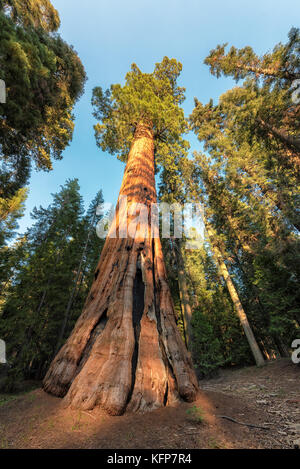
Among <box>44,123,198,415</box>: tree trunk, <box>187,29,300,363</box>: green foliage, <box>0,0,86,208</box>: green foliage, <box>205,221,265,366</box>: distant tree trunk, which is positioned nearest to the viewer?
<box>44,123,198,415</box>: tree trunk

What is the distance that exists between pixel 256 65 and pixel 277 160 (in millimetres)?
4377

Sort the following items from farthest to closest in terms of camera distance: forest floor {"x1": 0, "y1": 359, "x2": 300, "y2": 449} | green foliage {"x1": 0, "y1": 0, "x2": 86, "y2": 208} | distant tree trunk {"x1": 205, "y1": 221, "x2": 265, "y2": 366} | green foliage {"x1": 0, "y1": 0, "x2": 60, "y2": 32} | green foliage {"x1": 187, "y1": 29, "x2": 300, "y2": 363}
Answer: distant tree trunk {"x1": 205, "y1": 221, "x2": 265, "y2": 366}, green foliage {"x1": 187, "y1": 29, "x2": 300, "y2": 363}, green foliage {"x1": 0, "y1": 0, "x2": 60, "y2": 32}, green foliage {"x1": 0, "y1": 0, "x2": 86, "y2": 208}, forest floor {"x1": 0, "y1": 359, "x2": 300, "y2": 449}

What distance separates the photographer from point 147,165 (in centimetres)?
455

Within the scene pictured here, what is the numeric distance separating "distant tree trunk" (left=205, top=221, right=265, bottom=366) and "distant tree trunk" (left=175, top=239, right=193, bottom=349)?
2.05m

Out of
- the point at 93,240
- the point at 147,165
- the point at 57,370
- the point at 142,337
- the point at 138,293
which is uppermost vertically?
the point at 93,240

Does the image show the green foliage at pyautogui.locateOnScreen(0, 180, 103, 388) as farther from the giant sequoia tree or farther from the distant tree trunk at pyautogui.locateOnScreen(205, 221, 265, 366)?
the giant sequoia tree

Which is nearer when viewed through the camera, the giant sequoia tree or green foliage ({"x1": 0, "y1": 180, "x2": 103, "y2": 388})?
the giant sequoia tree

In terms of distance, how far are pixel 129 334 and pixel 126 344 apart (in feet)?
0.38

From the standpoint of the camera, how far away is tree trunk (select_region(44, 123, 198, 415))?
5.95 feet

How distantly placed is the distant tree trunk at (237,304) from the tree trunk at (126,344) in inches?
320

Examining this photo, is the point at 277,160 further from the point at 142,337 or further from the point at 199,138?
the point at 142,337

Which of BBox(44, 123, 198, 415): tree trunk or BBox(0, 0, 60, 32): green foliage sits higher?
BBox(0, 0, 60, 32): green foliage

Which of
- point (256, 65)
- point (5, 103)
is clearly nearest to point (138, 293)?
point (5, 103)

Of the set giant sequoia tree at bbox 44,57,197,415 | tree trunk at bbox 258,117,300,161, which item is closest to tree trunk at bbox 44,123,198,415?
giant sequoia tree at bbox 44,57,197,415
